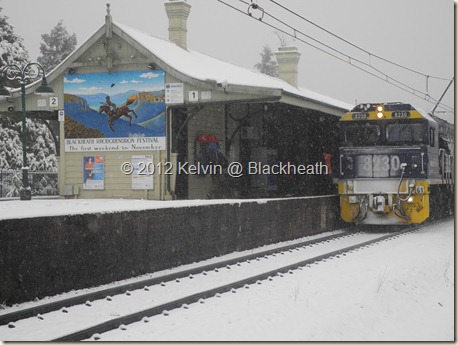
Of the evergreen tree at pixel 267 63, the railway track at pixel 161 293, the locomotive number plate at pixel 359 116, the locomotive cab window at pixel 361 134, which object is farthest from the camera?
the evergreen tree at pixel 267 63

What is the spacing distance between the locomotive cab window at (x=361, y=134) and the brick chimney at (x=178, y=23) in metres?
8.93

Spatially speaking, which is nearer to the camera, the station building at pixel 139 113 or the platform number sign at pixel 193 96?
the platform number sign at pixel 193 96

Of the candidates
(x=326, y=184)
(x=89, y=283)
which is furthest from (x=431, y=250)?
(x=326, y=184)

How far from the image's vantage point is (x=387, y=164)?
1872 centimetres

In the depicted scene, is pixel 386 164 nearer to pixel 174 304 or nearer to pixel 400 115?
pixel 400 115

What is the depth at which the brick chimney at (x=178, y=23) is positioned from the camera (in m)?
25.7

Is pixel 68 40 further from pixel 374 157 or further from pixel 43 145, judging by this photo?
pixel 374 157

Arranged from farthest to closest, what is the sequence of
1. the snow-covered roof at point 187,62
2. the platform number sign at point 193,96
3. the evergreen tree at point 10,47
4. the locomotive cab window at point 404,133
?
1. the snow-covered roof at point 187,62
2. the platform number sign at point 193,96
3. the locomotive cab window at point 404,133
4. the evergreen tree at point 10,47

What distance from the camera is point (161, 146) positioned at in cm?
2117

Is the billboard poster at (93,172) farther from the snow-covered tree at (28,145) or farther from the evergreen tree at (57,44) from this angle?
the evergreen tree at (57,44)

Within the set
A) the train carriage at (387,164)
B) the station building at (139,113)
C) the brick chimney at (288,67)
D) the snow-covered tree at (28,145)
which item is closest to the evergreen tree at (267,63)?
the brick chimney at (288,67)

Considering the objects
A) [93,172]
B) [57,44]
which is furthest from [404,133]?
[57,44]

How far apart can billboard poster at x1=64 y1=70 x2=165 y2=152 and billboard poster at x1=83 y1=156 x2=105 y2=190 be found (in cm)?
35

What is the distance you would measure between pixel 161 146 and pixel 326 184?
9.52 metres
